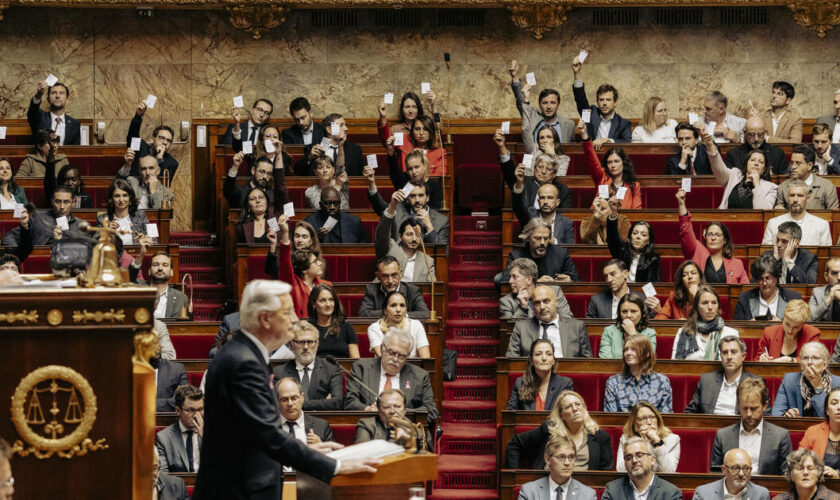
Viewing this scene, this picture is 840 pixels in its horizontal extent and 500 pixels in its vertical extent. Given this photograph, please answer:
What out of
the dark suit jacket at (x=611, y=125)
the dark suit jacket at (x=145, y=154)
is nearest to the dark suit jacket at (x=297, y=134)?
the dark suit jacket at (x=145, y=154)

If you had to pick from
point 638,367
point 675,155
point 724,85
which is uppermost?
A: point 724,85

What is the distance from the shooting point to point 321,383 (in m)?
5.55

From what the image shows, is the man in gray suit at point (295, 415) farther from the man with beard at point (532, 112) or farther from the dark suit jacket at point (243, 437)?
the man with beard at point (532, 112)

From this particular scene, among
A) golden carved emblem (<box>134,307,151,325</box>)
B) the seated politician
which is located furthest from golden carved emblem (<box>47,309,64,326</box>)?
the seated politician

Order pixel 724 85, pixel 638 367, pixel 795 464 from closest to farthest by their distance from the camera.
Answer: pixel 795 464 → pixel 638 367 → pixel 724 85

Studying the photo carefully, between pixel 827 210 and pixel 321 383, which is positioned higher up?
pixel 827 210

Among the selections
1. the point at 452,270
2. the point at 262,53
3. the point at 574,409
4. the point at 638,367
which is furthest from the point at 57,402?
the point at 262,53

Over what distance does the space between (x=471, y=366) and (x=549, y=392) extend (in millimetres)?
1288

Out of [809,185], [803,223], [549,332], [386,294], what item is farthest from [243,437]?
[809,185]

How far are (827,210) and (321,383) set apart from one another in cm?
289

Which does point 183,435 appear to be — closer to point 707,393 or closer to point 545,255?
point 707,393

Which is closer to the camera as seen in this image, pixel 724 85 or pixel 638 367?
pixel 638 367

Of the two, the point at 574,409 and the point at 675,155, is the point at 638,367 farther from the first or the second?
the point at 675,155

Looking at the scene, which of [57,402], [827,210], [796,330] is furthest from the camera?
[827,210]
